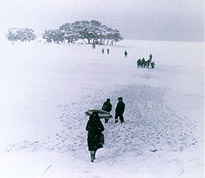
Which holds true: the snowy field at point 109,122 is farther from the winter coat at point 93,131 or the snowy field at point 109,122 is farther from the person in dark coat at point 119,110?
the winter coat at point 93,131

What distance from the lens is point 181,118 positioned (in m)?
9.26

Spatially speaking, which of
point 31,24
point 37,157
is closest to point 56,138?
point 37,157

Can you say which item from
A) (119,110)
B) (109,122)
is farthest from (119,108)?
(109,122)

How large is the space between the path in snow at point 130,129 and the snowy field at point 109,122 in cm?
3

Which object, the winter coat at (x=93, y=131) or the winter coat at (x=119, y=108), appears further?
the winter coat at (x=119, y=108)

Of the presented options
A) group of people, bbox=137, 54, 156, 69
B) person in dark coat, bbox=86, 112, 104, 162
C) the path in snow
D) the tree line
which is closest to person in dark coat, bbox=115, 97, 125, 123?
the path in snow

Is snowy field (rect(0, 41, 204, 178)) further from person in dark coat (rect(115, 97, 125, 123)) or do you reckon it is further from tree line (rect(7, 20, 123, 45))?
tree line (rect(7, 20, 123, 45))

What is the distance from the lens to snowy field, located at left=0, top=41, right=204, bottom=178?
720 centimetres

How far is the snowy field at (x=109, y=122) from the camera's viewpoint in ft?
23.6

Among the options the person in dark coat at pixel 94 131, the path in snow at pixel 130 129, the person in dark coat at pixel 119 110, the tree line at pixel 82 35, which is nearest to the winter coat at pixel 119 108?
the person in dark coat at pixel 119 110

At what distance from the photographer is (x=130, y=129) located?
341 inches

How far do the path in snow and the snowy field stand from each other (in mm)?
30

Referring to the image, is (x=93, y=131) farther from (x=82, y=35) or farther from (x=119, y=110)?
(x=82, y=35)

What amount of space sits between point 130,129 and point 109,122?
0.91 metres
